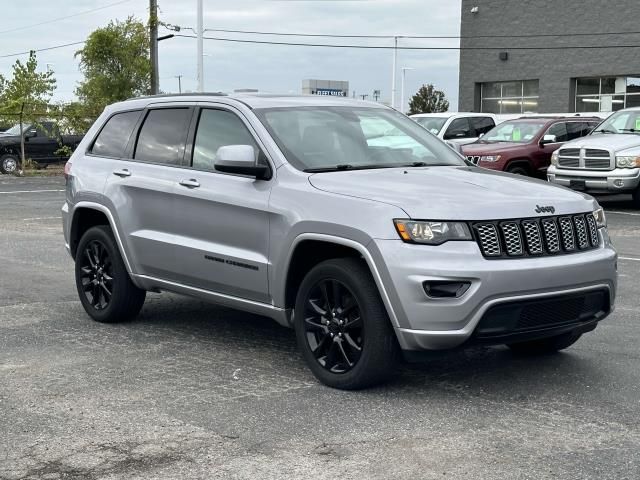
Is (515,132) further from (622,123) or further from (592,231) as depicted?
(592,231)

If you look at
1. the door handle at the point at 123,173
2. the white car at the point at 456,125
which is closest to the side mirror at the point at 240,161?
the door handle at the point at 123,173

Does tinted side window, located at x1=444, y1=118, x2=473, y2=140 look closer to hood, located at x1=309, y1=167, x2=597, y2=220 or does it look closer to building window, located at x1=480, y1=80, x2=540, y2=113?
hood, located at x1=309, y1=167, x2=597, y2=220

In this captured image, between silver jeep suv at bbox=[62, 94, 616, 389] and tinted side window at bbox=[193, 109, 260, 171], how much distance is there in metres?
0.01

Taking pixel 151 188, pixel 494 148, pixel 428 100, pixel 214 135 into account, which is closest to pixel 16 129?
pixel 494 148

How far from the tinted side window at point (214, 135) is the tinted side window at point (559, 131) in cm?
1472

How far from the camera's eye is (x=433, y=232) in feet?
17.5

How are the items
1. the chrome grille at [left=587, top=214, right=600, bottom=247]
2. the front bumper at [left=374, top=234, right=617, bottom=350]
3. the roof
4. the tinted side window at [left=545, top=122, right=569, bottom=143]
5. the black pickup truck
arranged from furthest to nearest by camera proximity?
1. the black pickup truck
2. the tinted side window at [left=545, top=122, right=569, bottom=143]
3. the roof
4. the chrome grille at [left=587, top=214, right=600, bottom=247]
5. the front bumper at [left=374, top=234, right=617, bottom=350]

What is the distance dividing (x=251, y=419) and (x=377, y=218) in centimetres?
129

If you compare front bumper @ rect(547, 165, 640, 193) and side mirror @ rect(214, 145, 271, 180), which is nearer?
side mirror @ rect(214, 145, 271, 180)

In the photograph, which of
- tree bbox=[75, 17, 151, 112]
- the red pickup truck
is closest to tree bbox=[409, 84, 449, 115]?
tree bbox=[75, 17, 151, 112]

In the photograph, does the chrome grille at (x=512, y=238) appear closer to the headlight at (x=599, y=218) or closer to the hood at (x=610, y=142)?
the headlight at (x=599, y=218)

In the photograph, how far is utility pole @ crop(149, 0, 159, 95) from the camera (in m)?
36.1

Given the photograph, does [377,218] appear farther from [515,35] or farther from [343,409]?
[515,35]

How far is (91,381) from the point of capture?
19.7ft
